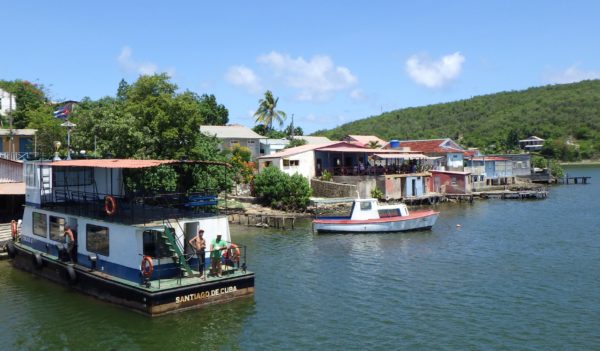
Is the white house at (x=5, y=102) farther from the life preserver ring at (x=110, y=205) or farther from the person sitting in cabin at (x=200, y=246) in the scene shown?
the person sitting in cabin at (x=200, y=246)

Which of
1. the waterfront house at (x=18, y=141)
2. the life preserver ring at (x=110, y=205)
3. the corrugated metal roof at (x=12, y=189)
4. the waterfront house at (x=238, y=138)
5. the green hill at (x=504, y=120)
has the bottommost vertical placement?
the life preserver ring at (x=110, y=205)

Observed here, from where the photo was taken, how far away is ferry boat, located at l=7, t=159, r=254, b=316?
A: 1952cm

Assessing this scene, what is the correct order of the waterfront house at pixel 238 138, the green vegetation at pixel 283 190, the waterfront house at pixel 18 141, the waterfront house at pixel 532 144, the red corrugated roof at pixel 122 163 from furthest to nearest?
the waterfront house at pixel 532 144, the waterfront house at pixel 238 138, the waterfront house at pixel 18 141, the green vegetation at pixel 283 190, the red corrugated roof at pixel 122 163

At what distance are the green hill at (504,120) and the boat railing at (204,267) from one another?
A: 113 meters

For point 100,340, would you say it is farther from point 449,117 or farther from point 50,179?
point 449,117

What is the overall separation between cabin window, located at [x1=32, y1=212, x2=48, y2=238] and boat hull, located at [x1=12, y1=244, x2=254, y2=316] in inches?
96.0

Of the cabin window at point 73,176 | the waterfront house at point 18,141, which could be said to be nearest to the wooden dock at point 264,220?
the cabin window at point 73,176

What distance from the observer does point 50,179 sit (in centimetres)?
2620

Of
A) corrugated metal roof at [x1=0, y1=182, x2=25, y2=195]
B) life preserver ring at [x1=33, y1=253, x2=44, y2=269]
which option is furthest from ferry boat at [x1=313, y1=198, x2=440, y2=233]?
corrugated metal roof at [x1=0, y1=182, x2=25, y2=195]

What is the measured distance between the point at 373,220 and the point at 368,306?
59.7 ft

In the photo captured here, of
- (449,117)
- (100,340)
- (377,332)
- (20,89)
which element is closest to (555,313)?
(377,332)

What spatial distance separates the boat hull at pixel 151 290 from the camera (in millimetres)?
18844

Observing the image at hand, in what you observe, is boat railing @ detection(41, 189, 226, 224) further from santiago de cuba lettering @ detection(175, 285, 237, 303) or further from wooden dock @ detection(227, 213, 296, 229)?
wooden dock @ detection(227, 213, 296, 229)

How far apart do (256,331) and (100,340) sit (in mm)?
5528
